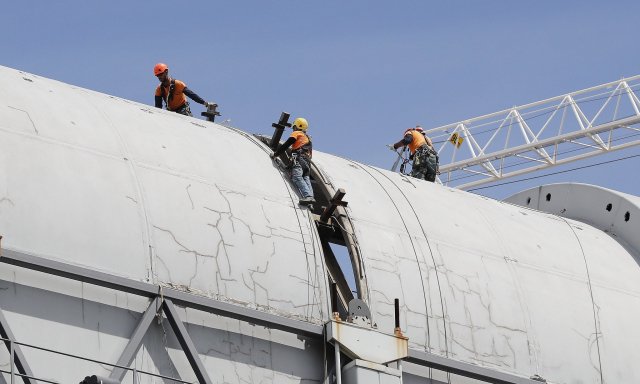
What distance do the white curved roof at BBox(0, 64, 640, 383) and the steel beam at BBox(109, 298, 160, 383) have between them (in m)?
0.44

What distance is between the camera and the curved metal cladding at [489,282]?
21.7 meters

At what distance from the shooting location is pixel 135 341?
18.6m

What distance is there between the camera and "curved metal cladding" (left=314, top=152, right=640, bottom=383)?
21.7m

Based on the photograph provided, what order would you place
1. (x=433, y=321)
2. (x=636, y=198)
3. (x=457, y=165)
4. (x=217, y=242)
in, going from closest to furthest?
1. (x=217, y=242)
2. (x=433, y=321)
3. (x=636, y=198)
4. (x=457, y=165)

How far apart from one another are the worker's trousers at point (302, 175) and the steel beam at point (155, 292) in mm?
2445

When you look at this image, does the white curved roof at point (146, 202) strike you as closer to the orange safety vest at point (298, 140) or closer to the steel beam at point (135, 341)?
the steel beam at point (135, 341)

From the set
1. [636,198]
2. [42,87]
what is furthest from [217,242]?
[636,198]

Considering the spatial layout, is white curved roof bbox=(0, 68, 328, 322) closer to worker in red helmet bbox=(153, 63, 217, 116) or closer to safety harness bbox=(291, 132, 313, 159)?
safety harness bbox=(291, 132, 313, 159)

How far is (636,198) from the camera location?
27281 millimetres

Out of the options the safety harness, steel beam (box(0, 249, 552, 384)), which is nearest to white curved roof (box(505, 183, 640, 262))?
steel beam (box(0, 249, 552, 384))

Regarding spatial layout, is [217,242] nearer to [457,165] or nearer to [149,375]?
[149,375]

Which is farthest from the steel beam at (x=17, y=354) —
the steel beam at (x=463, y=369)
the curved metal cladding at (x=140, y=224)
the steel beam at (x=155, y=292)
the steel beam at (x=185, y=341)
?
the steel beam at (x=463, y=369)

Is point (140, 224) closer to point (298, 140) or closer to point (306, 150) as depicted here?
point (298, 140)

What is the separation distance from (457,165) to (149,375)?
45973 mm
